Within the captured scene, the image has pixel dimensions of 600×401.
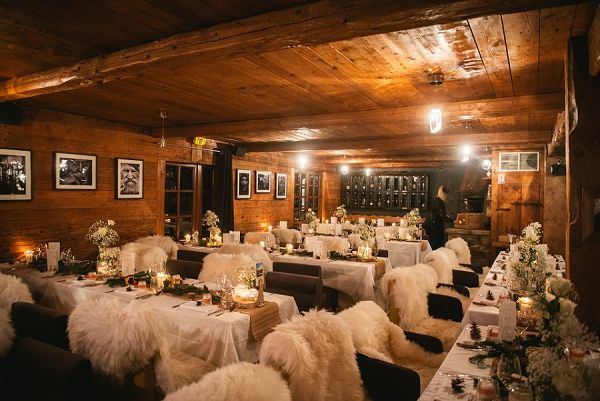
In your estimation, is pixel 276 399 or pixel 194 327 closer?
pixel 276 399

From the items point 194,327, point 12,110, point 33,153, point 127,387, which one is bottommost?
point 127,387

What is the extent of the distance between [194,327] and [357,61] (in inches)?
107

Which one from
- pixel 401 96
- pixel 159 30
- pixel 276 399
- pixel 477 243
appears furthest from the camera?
pixel 477 243

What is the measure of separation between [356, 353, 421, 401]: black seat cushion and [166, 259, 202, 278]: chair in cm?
296

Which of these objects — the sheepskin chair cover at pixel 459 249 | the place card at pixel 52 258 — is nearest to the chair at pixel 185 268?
the place card at pixel 52 258

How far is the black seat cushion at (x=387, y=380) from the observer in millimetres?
2328

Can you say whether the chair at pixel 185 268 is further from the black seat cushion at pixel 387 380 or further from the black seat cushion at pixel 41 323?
the black seat cushion at pixel 387 380

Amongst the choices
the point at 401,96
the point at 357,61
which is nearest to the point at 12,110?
the point at 357,61

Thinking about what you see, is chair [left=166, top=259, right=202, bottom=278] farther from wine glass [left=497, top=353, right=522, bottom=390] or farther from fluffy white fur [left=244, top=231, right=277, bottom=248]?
wine glass [left=497, top=353, right=522, bottom=390]

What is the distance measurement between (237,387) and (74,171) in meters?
5.67

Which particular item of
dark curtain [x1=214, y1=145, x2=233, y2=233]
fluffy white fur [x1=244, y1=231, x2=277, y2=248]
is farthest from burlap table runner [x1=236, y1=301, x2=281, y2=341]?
dark curtain [x1=214, y1=145, x2=233, y2=233]

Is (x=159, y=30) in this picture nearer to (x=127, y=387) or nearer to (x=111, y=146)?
(x=127, y=387)

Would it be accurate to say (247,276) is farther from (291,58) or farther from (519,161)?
(519,161)

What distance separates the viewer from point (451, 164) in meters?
12.7
